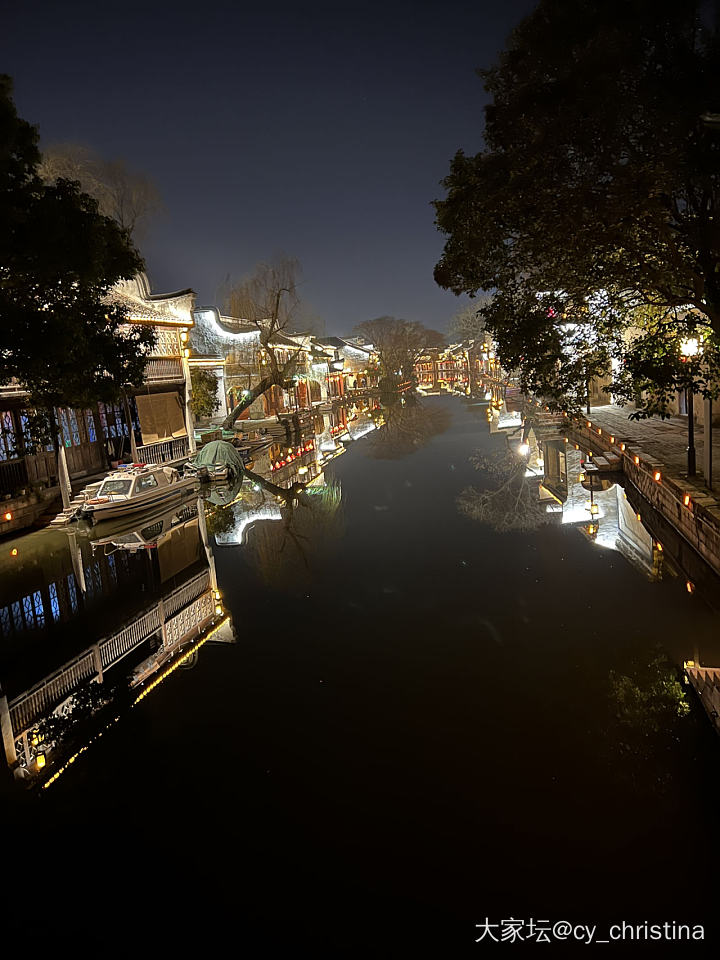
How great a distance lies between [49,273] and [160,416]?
50.4 feet

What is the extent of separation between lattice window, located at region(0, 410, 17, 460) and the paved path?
18900 mm

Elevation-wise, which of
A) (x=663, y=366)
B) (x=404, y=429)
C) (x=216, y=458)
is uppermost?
(x=663, y=366)

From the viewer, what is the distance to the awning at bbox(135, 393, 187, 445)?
2638cm

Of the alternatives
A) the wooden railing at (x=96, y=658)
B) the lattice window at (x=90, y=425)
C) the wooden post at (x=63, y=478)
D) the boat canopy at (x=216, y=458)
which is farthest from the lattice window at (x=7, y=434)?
the wooden railing at (x=96, y=658)

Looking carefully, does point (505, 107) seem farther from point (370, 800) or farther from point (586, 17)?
point (370, 800)

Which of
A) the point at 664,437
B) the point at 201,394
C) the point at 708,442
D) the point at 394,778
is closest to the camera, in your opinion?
the point at 394,778

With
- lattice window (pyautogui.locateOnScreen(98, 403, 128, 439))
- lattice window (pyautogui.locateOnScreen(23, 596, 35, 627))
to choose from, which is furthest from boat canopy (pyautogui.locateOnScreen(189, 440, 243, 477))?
lattice window (pyautogui.locateOnScreen(23, 596, 35, 627))

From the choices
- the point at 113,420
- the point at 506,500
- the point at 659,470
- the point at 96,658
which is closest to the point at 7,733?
the point at 96,658

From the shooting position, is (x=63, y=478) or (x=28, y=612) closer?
(x=28, y=612)

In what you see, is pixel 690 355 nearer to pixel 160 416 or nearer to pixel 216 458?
pixel 216 458

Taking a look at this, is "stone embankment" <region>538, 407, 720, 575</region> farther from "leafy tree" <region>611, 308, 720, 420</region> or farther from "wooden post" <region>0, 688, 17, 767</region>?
"wooden post" <region>0, 688, 17, 767</region>

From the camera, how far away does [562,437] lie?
3072cm

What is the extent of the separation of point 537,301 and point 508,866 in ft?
30.0

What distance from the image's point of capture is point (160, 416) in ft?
88.7
